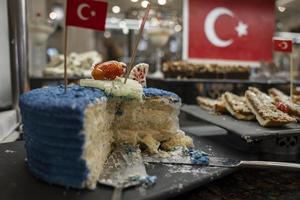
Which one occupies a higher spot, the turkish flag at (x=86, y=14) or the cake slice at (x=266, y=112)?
the turkish flag at (x=86, y=14)

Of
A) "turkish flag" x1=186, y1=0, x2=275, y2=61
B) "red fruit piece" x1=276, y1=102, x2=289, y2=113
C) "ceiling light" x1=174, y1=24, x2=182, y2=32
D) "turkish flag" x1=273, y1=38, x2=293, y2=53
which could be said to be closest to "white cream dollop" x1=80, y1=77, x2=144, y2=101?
"red fruit piece" x1=276, y1=102, x2=289, y2=113

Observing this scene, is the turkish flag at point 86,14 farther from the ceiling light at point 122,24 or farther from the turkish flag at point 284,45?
the ceiling light at point 122,24

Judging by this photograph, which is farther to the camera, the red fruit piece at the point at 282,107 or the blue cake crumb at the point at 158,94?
the red fruit piece at the point at 282,107

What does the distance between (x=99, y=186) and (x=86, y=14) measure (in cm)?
61

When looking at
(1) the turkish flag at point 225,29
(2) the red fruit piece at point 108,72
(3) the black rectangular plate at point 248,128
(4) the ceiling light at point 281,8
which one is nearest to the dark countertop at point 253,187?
(3) the black rectangular plate at point 248,128

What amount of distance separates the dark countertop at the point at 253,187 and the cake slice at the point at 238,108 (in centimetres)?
51

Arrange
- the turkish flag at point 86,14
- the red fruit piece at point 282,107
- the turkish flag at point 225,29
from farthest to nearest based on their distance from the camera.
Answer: the turkish flag at point 225,29 → the red fruit piece at point 282,107 → the turkish flag at point 86,14

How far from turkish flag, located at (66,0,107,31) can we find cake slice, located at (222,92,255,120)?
1069 mm

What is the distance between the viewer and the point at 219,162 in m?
1.41

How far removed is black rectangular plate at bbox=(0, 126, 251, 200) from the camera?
1085 mm

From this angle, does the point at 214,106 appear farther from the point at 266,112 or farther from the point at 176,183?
the point at 176,183

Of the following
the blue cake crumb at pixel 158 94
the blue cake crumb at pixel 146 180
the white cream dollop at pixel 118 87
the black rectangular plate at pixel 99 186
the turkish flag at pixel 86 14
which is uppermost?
the turkish flag at pixel 86 14

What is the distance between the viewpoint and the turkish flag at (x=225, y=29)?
3463 mm

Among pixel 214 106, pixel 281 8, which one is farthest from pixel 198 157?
pixel 281 8
